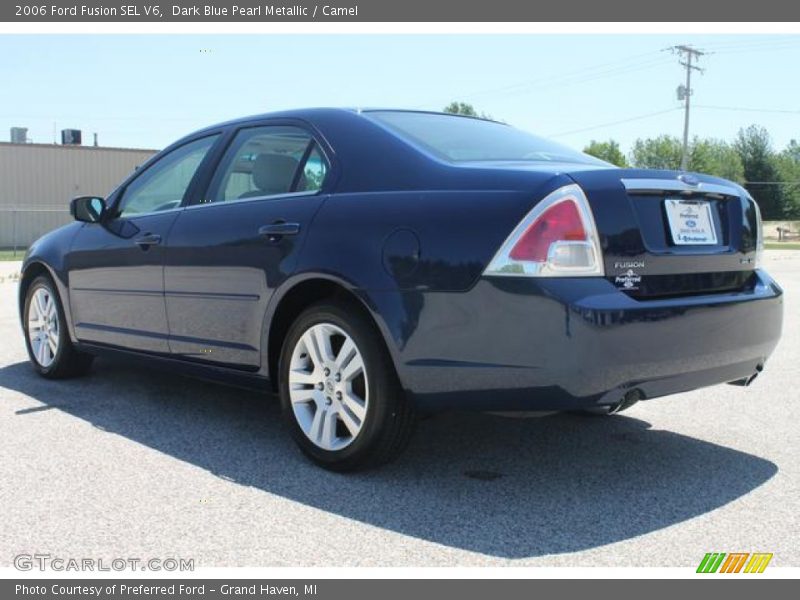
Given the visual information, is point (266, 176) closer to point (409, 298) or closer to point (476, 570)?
point (409, 298)

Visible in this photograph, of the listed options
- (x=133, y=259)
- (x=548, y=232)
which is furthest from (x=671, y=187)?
(x=133, y=259)

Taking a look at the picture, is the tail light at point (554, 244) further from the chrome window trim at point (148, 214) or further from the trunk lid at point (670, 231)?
the chrome window trim at point (148, 214)

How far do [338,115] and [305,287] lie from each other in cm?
84

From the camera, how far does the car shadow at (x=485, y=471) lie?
127 inches

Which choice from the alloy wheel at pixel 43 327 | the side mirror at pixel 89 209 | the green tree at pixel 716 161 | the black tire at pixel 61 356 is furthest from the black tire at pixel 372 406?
the green tree at pixel 716 161

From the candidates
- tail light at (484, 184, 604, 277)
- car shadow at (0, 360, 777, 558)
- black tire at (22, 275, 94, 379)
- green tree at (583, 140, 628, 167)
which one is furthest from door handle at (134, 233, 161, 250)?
green tree at (583, 140, 628, 167)

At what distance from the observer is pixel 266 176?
438 cm

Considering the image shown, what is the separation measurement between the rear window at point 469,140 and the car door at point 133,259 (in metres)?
1.19

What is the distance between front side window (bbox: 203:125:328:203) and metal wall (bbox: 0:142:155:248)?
1337 inches

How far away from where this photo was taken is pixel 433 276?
3381 millimetres

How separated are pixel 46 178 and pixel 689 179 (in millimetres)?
40247
